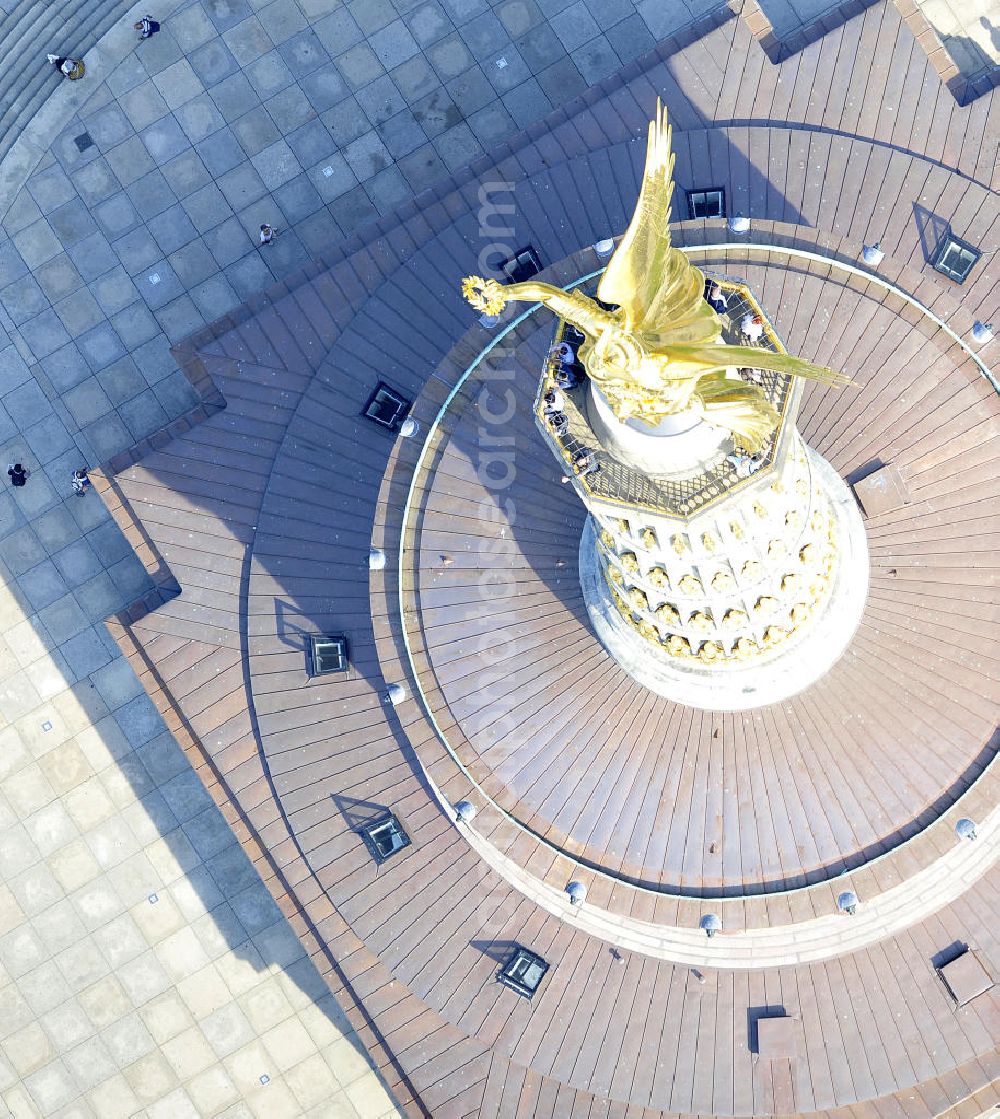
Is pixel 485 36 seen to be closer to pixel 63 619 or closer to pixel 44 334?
pixel 44 334

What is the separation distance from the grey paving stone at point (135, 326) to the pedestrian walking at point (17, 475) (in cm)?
819

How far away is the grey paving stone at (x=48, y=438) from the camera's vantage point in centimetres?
6350

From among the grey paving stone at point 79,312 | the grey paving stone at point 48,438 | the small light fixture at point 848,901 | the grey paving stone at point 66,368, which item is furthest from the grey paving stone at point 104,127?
the small light fixture at point 848,901

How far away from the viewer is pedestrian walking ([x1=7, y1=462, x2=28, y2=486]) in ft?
205

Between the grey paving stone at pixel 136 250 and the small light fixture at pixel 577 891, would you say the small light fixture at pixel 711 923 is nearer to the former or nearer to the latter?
the small light fixture at pixel 577 891

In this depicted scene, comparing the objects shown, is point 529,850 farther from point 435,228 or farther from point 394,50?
point 394,50

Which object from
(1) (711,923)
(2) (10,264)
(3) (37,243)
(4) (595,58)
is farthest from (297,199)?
(1) (711,923)

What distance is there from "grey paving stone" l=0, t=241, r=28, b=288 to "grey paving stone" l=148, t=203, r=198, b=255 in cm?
707

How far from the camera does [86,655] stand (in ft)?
205

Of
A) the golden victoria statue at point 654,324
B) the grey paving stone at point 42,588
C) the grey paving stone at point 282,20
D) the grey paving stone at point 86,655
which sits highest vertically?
the grey paving stone at point 282,20

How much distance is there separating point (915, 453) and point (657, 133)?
27818 millimetres

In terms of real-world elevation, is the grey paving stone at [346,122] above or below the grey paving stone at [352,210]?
above

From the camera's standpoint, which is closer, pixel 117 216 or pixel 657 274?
pixel 657 274

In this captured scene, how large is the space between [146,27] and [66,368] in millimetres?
17835
